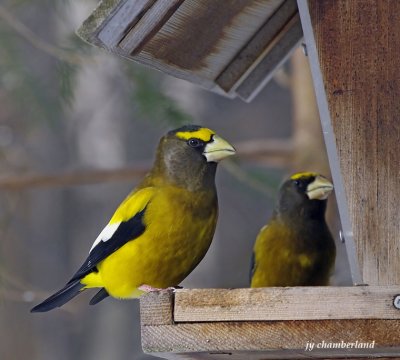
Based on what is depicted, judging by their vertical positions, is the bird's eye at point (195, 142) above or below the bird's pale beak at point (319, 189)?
above

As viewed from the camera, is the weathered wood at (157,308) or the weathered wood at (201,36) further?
the weathered wood at (201,36)

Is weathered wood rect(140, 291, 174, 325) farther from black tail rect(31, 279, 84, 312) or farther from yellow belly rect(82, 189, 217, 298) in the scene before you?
black tail rect(31, 279, 84, 312)

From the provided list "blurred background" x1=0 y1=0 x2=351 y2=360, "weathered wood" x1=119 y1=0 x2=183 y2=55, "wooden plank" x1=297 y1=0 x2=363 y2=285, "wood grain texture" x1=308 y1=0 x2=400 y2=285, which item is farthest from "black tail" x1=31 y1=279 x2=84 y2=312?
"blurred background" x1=0 y1=0 x2=351 y2=360

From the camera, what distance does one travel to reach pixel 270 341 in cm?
288

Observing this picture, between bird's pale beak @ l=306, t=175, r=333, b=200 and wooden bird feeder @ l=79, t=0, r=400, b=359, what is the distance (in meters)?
1.04

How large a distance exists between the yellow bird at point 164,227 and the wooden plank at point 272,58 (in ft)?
1.61

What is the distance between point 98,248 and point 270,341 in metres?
1.15

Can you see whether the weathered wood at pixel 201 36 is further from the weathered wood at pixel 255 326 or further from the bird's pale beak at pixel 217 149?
the weathered wood at pixel 255 326

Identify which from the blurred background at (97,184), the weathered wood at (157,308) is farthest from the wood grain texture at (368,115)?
the blurred background at (97,184)

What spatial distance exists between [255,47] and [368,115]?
104cm

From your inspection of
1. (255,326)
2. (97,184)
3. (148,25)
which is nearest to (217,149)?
(148,25)

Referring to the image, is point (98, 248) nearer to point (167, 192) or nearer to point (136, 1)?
point (167, 192)

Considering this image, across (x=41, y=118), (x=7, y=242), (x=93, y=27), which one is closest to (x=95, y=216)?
(x=7, y=242)

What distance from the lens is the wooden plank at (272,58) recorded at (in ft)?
13.6
